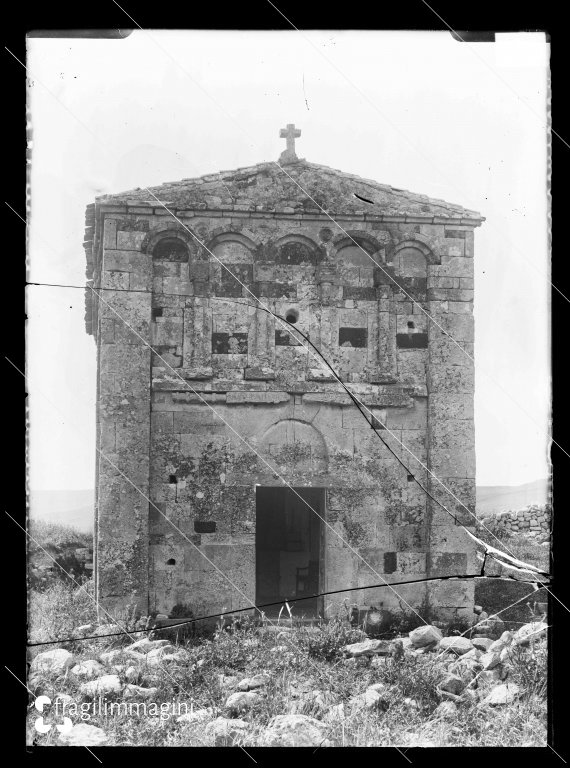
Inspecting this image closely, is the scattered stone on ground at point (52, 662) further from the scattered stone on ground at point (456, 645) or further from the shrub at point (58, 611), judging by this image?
the scattered stone on ground at point (456, 645)

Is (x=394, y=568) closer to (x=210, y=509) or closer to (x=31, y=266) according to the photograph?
(x=210, y=509)

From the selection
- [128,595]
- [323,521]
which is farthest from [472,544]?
[128,595]

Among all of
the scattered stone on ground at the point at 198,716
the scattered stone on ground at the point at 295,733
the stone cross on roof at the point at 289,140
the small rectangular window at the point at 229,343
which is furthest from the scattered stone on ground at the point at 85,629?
the stone cross on roof at the point at 289,140

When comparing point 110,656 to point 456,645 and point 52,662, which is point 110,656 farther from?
point 456,645

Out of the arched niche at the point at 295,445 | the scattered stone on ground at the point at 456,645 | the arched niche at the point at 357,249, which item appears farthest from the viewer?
the arched niche at the point at 357,249

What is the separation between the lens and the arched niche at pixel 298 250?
11344 millimetres

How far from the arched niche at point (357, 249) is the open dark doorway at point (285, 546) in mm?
4546

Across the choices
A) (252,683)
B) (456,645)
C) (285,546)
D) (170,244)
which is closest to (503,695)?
(456,645)

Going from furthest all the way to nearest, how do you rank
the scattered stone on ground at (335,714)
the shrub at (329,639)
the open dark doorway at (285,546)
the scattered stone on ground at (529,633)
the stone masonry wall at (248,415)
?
1. the open dark doorway at (285,546)
2. the stone masonry wall at (248,415)
3. the shrub at (329,639)
4. the scattered stone on ground at (529,633)
5. the scattered stone on ground at (335,714)

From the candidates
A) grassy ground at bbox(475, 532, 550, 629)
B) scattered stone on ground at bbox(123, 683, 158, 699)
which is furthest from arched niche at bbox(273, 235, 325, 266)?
scattered stone on ground at bbox(123, 683, 158, 699)

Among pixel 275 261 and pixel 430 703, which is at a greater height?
pixel 275 261

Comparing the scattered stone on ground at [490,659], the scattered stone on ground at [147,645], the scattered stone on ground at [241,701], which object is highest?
the scattered stone on ground at [147,645]

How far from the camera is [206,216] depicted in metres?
11.2

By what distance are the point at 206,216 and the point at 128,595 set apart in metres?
4.29
